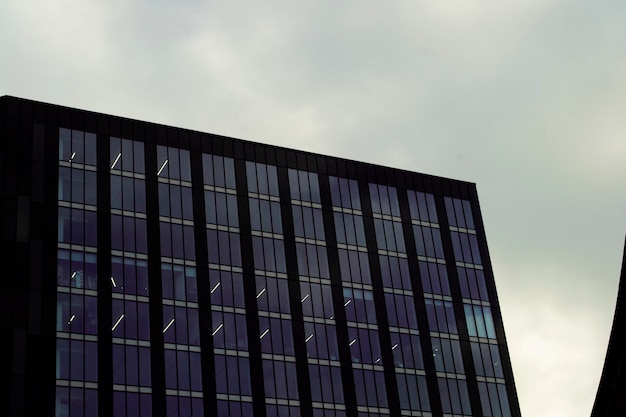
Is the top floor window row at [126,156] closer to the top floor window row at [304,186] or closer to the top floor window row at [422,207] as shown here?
the top floor window row at [304,186]

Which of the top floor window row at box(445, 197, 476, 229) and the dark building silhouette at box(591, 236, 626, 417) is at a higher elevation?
the top floor window row at box(445, 197, 476, 229)

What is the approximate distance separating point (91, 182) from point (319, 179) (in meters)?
20.8

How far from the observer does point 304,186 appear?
341ft

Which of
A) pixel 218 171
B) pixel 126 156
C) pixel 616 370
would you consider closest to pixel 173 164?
pixel 218 171

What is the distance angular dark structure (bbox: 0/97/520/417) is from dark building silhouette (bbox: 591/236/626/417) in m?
49.8

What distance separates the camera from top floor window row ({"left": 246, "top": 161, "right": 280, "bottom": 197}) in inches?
3992

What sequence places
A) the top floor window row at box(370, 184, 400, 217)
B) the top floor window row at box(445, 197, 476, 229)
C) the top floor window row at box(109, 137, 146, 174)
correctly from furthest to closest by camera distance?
the top floor window row at box(445, 197, 476, 229) < the top floor window row at box(370, 184, 400, 217) < the top floor window row at box(109, 137, 146, 174)

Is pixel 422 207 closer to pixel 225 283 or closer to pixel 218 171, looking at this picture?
pixel 218 171

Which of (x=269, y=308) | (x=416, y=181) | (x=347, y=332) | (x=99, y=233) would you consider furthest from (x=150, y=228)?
(x=416, y=181)

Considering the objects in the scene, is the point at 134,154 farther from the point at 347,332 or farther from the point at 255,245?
the point at 347,332

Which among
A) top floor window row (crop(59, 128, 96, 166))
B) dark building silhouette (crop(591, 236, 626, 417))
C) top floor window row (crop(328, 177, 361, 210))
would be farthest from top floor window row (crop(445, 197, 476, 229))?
dark building silhouette (crop(591, 236, 626, 417))

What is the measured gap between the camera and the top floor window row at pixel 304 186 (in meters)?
103

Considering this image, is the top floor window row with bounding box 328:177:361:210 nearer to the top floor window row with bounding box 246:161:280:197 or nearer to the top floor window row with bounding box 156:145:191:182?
the top floor window row with bounding box 246:161:280:197

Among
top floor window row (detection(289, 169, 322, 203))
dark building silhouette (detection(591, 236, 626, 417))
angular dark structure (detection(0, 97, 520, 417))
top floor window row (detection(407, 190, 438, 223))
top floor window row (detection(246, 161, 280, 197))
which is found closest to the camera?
dark building silhouette (detection(591, 236, 626, 417))
